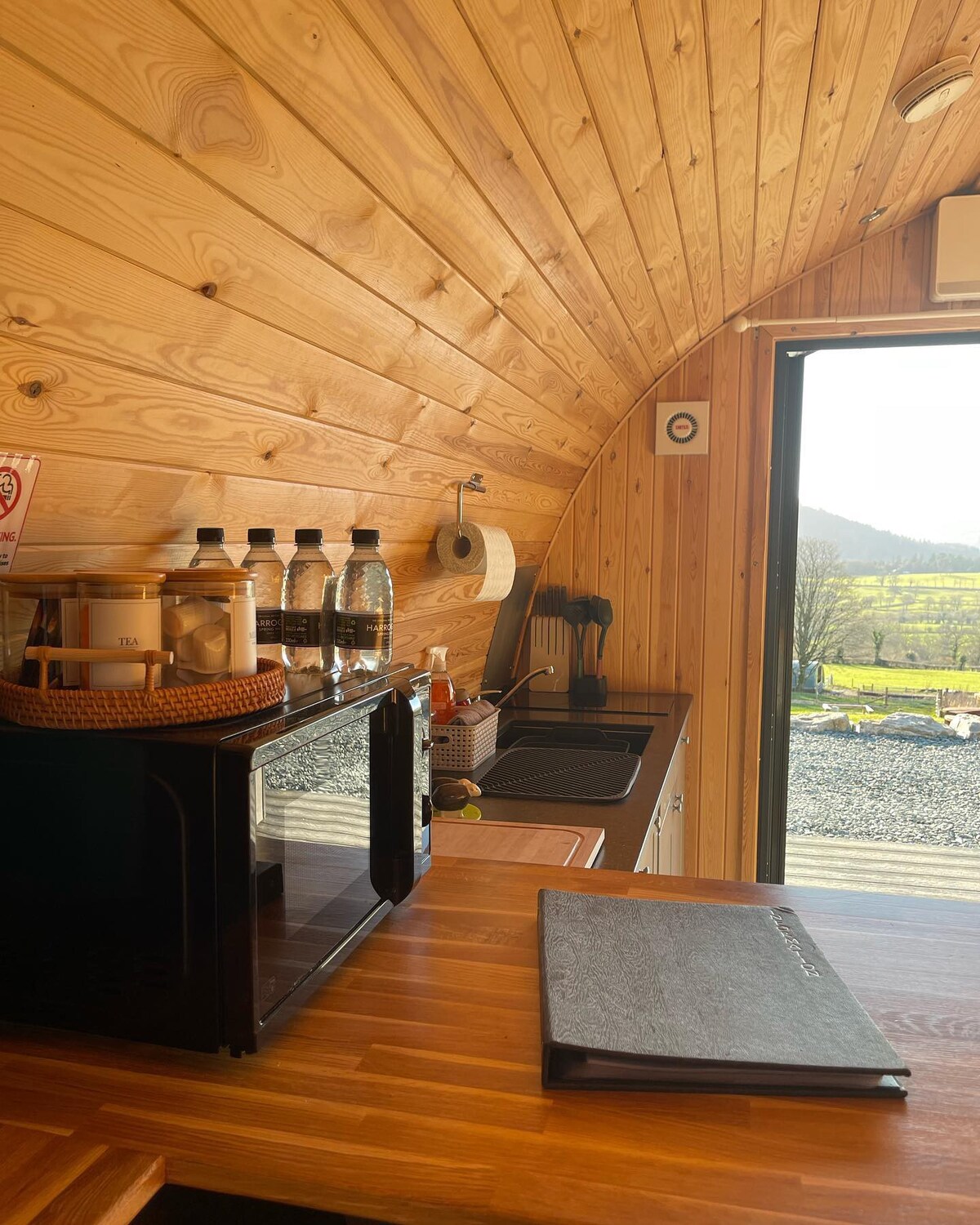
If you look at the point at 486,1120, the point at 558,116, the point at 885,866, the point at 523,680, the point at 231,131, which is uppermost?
the point at 558,116

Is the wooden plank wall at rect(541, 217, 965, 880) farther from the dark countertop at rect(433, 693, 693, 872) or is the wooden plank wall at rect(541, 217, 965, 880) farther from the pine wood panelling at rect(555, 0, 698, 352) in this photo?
the pine wood panelling at rect(555, 0, 698, 352)

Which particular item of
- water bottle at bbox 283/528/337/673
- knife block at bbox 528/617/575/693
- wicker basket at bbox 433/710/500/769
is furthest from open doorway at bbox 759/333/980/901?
water bottle at bbox 283/528/337/673

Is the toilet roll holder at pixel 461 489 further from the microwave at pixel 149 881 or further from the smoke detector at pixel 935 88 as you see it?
the microwave at pixel 149 881

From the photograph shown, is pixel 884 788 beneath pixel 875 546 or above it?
beneath

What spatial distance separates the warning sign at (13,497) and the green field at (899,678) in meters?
3.17

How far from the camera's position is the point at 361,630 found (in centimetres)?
129

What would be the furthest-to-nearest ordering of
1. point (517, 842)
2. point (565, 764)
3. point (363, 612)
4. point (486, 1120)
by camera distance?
point (565, 764) < point (517, 842) < point (363, 612) < point (486, 1120)

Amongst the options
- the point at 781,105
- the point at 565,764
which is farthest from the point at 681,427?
the point at 781,105

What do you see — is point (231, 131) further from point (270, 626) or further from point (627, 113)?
point (627, 113)

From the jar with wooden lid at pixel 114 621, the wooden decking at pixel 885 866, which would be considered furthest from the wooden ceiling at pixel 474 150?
the wooden decking at pixel 885 866

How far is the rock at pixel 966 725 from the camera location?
11.9ft

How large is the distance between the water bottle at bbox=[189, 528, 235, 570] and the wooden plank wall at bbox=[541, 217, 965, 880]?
249cm

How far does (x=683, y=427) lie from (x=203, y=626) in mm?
2820

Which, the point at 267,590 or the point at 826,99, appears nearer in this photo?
the point at 267,590
